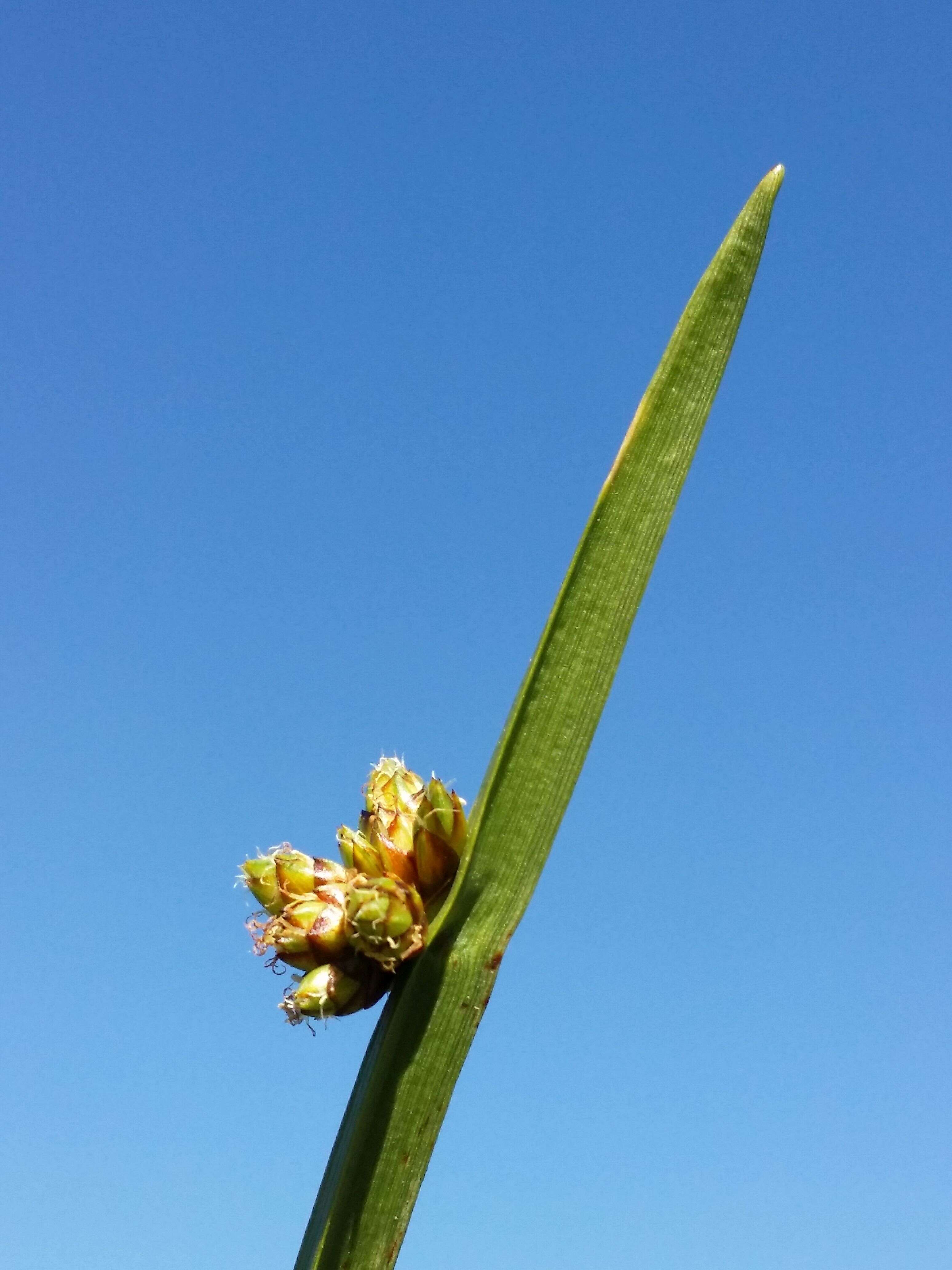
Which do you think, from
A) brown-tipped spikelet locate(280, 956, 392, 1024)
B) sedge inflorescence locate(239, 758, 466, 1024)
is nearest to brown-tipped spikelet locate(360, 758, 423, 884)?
sedge inflorescence locate(239, 758, 466, 1024)

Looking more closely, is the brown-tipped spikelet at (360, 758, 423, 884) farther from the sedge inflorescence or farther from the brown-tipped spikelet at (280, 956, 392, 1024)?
the brown-tipped spikelet at (280, 956, 392, 1024)

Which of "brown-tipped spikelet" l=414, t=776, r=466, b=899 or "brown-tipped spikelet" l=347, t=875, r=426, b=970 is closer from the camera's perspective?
"brown-tipped spikelet" l=347, t=875, r=426, b=970

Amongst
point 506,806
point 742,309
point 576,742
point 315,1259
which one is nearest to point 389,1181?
point 315,1259

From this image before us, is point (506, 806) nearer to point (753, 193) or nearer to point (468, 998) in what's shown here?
point (468, 998)

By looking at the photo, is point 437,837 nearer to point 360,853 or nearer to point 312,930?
point 360,853

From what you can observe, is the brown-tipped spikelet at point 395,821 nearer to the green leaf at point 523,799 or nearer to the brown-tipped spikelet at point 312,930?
the brown-tipped spikelet at point 312,930
